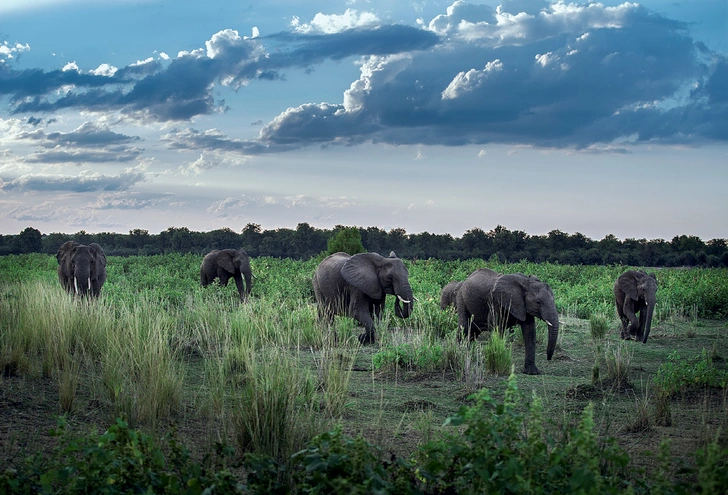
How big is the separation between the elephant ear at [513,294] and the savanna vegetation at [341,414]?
1061mm

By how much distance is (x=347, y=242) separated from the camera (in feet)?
81.9

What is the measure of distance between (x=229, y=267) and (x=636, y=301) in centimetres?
1223

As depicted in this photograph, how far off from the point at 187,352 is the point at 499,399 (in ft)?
18.2

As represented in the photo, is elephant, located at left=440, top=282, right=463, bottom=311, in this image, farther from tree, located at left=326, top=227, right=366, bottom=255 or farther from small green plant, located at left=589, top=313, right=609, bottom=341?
tree, located at left=326, top=227, right=366, bottom=255

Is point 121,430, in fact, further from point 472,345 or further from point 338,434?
point 472,345

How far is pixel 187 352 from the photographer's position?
12461 mm

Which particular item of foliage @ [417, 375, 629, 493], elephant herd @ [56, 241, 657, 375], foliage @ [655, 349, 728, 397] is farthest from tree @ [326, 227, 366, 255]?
foliage @ [417, 375, 629, 493]

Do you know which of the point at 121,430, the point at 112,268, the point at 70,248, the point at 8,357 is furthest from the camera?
the point at 112,268

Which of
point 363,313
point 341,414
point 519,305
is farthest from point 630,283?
point 341,414

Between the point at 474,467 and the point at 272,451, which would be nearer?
the point at 474,467

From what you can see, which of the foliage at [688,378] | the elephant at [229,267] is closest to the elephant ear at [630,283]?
the foliage at [688,378]

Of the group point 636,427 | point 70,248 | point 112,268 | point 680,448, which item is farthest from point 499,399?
point 112,268

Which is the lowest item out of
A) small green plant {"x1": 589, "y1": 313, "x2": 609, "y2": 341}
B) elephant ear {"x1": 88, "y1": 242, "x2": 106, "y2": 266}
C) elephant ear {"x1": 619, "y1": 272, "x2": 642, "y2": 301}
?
small green plant {"x1": 589, "y1": 313, "x2": 609, "y2": 341}

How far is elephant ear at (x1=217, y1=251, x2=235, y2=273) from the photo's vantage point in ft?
75.9
